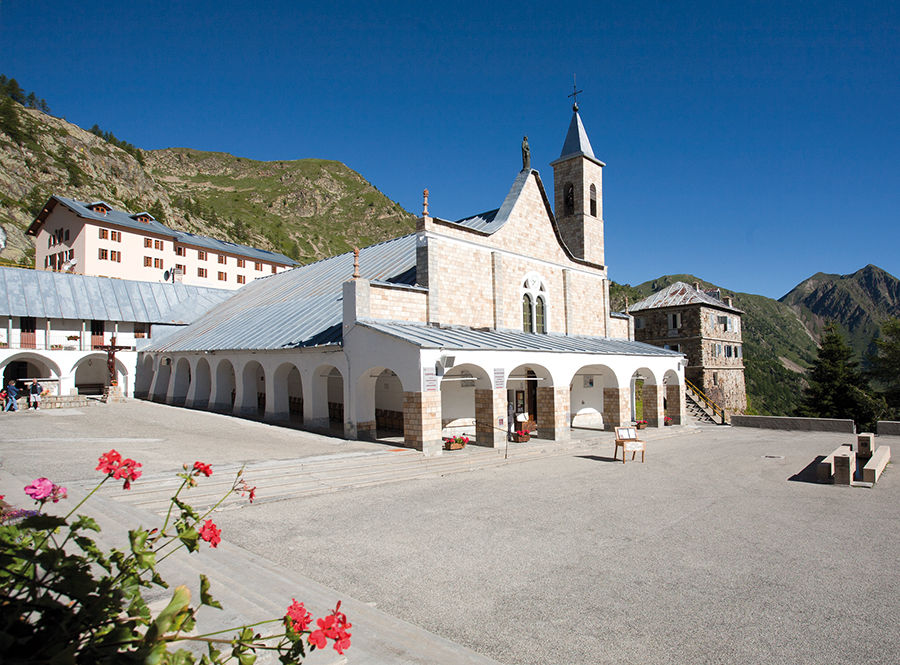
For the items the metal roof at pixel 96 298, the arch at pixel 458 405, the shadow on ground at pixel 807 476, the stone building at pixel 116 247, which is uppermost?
the stone building at pixel 116 247

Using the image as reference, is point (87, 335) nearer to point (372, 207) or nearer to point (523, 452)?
point (523, 452)

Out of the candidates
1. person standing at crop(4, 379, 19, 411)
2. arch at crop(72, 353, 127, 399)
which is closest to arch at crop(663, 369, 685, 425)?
person standing at crop(4, 379, 19, 411)

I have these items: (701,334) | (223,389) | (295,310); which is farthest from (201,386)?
(701,334)

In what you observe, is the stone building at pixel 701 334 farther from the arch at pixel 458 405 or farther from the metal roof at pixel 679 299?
the arch at pixel 458 405

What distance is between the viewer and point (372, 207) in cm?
15012

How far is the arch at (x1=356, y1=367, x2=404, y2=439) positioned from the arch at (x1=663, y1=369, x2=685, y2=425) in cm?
1417

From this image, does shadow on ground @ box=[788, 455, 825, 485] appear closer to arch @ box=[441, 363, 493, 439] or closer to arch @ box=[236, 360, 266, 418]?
arch @ box=[441, 363, 493, 439]

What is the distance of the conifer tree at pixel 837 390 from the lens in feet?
121

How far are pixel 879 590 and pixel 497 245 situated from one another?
16.6 meters

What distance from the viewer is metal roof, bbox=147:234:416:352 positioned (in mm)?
21031

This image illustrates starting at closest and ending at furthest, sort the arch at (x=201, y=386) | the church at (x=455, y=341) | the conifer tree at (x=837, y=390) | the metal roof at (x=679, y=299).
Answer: the church at (x=455, y=341), the arch at (x=201, y=386), the conifer tree at (x=837, y=390), the metal roof at (x=679, y=299)

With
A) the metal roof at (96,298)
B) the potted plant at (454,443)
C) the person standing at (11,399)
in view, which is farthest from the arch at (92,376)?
the potted plant at (454,443)

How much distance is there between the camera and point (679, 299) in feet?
142

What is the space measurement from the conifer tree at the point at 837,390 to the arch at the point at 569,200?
2517 cm
